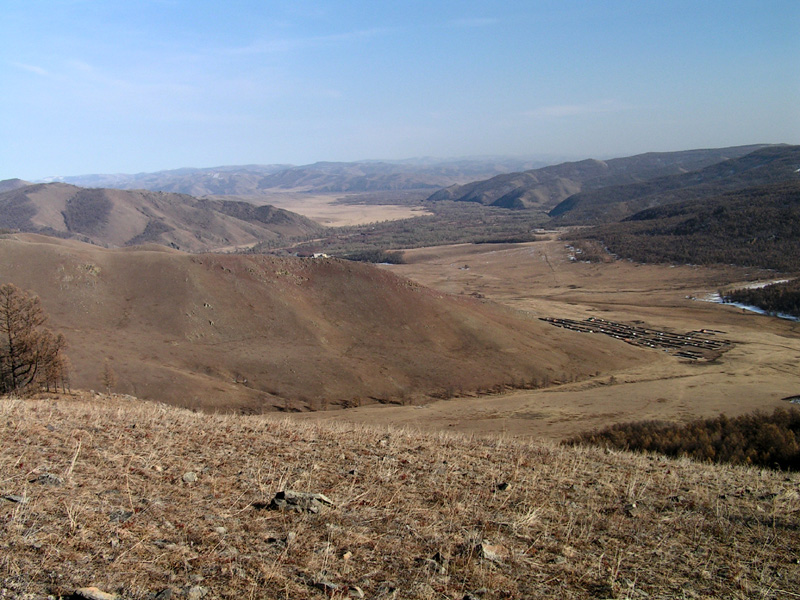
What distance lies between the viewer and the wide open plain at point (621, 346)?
2872 centimetres

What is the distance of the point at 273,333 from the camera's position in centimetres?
4019

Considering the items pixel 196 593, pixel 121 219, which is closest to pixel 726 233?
pixel 196 593

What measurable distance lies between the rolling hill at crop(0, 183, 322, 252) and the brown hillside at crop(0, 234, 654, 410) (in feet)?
378

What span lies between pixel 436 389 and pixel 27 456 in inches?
1174

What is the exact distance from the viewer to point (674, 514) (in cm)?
807

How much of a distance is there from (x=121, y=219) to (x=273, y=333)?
145014 mm

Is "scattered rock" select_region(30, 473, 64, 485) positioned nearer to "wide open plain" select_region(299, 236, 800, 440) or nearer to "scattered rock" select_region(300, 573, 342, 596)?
"scattered rock" select_region(300, 573, 342, 596)

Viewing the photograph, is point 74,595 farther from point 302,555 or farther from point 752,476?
point 752,476

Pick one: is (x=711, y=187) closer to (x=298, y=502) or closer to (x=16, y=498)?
(x=298, y=502)

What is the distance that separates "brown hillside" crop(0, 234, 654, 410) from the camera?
108ft

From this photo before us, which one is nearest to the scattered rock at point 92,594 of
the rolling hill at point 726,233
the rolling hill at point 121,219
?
the rolling hill at point 726,233

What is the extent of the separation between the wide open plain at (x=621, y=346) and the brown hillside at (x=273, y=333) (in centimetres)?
365

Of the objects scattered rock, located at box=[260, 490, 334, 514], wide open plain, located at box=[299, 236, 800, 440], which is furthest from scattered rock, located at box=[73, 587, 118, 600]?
wide open plain, located at box=[299, 236, 800, 440]

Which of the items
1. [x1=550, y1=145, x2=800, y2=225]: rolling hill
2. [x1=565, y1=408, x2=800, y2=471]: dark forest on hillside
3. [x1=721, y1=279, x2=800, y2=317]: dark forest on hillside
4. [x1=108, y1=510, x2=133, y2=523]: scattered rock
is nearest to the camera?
[x1=108, y1=510, x2=133, y2=523]: scattered rock
